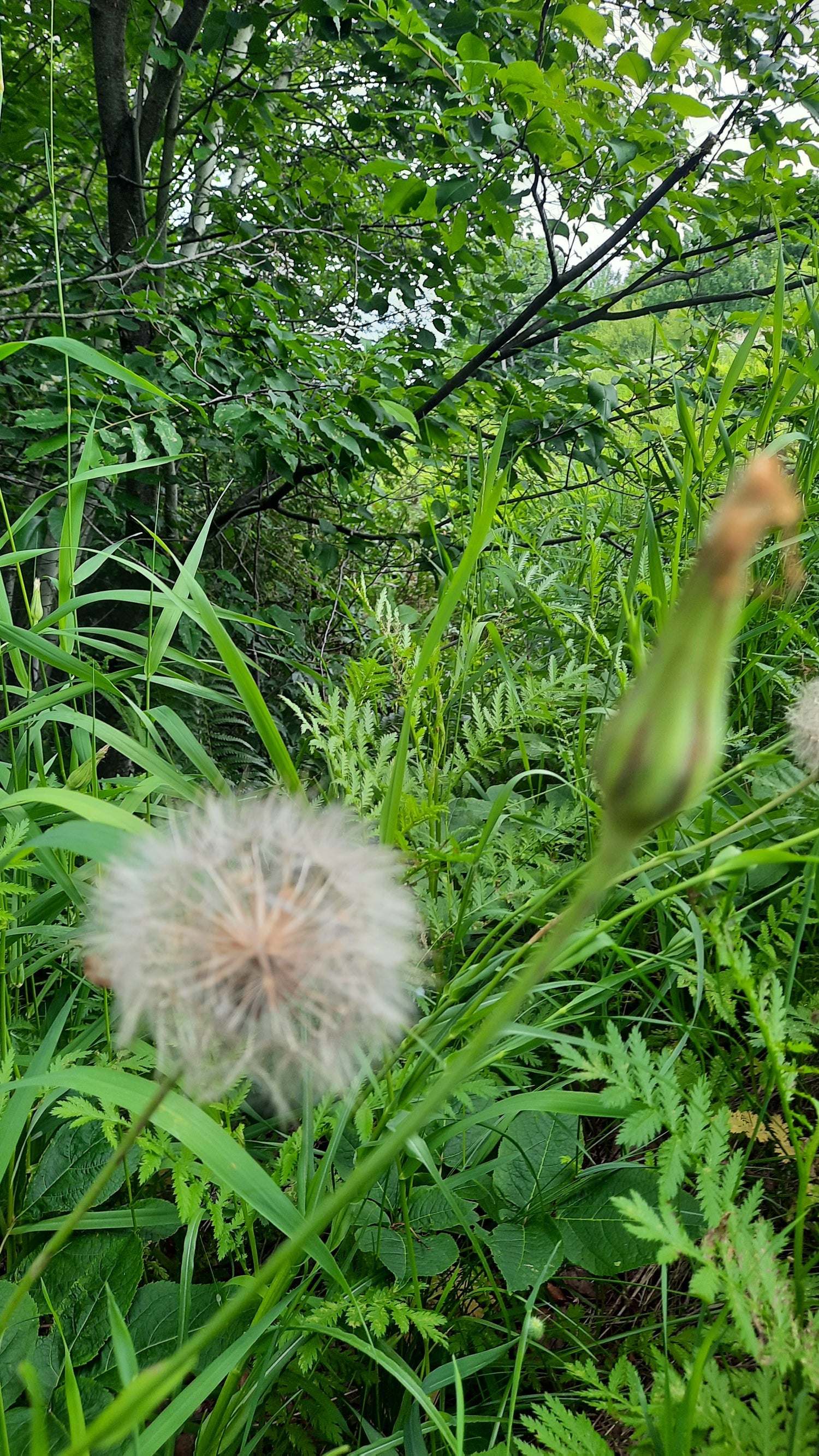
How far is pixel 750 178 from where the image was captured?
2.45 m

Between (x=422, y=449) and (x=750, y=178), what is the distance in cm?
127

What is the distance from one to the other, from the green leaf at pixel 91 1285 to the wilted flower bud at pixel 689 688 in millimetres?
856

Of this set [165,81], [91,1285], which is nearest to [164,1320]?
[91,1285]

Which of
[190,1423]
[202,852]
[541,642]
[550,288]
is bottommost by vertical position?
[190,1423]

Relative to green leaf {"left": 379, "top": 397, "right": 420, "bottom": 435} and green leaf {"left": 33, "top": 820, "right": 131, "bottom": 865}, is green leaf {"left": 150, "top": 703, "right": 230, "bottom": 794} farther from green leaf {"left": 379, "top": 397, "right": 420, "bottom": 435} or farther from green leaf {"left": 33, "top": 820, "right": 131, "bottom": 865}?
green leaf {"left": 379, "top": 397, "right": 420, "bottom": 435}

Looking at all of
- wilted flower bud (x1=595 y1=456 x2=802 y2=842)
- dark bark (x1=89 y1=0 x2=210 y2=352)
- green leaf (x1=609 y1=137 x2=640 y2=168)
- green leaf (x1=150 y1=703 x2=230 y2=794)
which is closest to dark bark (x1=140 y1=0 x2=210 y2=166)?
dark bark (x1=89 y1=0 x2=210 y2=352)

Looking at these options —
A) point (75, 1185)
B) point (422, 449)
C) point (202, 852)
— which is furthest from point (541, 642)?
point (202, 852)

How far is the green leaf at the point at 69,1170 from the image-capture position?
3.25ft

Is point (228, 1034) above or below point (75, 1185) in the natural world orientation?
above

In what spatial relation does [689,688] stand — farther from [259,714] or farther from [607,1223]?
[607,1223]

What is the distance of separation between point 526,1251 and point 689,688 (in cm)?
86

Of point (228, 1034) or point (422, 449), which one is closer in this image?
point (228, 1034)

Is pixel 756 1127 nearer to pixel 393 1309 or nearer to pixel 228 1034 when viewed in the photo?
pixel 393 1309

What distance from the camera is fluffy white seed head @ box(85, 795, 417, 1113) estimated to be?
1.44 feet
